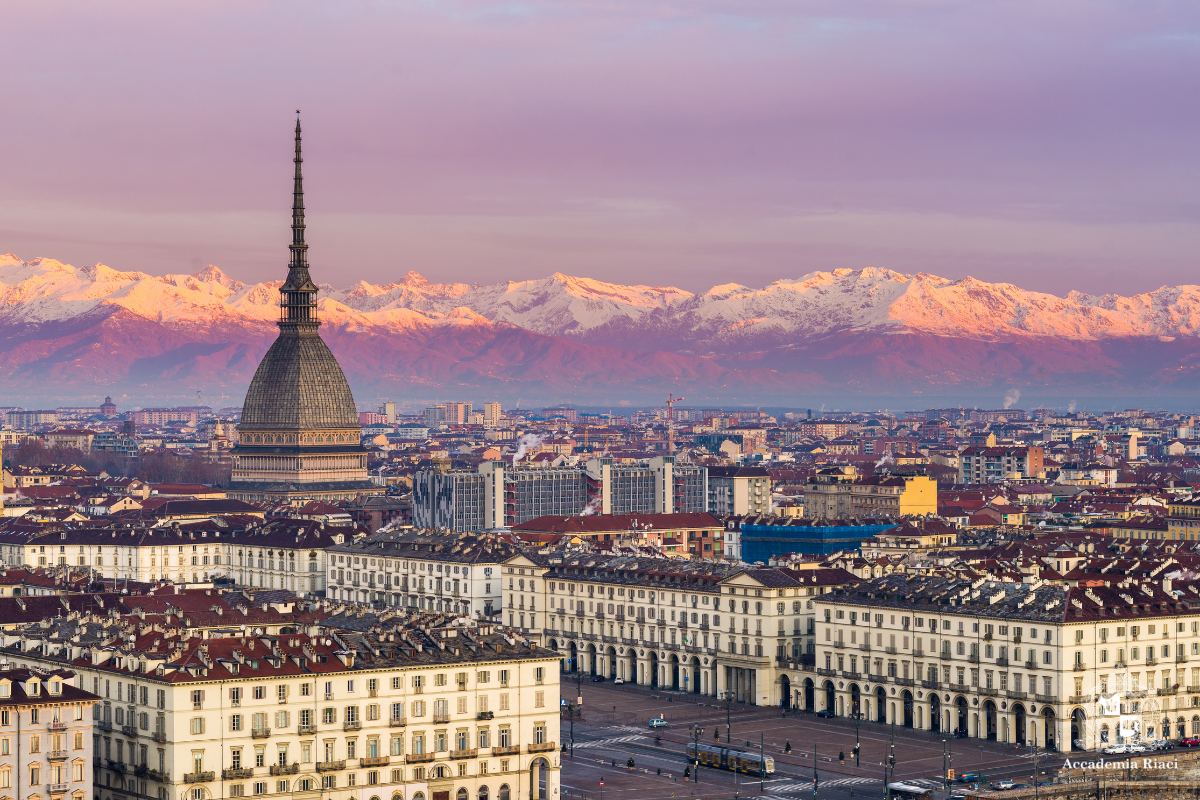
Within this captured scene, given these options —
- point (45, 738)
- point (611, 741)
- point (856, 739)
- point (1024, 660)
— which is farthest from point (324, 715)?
point (1024, 660)

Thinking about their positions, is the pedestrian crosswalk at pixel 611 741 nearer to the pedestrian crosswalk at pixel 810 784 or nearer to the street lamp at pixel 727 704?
the street lamp at pixel 727 704

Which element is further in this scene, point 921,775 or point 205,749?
point 921,775

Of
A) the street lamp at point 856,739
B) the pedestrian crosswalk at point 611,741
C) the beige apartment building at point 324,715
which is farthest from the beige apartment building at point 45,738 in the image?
the street lamp at point 856,739

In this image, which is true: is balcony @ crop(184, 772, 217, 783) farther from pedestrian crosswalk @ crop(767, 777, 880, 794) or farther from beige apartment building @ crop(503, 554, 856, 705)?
beige apartment building @ crop(503, 554, 856, 705)

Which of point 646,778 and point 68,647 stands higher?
point 68,647

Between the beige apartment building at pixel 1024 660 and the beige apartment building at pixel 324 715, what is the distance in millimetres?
25376

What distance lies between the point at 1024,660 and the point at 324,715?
123ft

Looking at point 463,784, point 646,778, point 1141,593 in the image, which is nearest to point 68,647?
point 463,784

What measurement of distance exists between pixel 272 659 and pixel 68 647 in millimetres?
12387

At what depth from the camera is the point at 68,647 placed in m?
98.8

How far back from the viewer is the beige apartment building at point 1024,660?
109 m

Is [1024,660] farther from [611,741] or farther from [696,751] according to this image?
[611,741]

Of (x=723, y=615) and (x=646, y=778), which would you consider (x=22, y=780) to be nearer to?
(x=646, y=778)

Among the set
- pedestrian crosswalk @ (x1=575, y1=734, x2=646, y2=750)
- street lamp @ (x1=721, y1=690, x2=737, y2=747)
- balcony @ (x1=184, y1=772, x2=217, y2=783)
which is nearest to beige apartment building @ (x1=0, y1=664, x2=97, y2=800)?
balcony @ (x1=184, y1=772, x2=217, y2=783)
